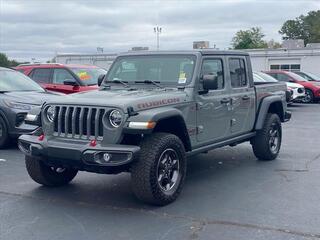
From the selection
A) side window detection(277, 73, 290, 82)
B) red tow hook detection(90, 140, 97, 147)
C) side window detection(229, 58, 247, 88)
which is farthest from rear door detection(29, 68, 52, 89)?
side window detection(277, 73, 290, 82)

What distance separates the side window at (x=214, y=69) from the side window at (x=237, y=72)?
0.30 metres

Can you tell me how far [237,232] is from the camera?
4.93 meters

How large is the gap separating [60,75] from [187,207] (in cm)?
822

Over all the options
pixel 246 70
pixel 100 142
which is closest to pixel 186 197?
pixel 100 142

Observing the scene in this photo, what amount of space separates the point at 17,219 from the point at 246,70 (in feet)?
14.6

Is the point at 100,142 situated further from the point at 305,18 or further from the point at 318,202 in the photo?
the point at 305,18

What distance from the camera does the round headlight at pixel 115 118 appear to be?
552cm

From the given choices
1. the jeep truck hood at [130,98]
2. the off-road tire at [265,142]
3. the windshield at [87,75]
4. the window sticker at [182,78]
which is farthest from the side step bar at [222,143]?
the windshield at [87,75]

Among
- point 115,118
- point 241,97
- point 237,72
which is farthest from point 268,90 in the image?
point 115,118

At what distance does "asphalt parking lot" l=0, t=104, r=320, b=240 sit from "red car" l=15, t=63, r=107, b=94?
15.1ft

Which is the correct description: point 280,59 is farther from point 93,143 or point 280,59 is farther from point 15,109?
point 93,143

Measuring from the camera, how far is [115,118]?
5551 millimetres

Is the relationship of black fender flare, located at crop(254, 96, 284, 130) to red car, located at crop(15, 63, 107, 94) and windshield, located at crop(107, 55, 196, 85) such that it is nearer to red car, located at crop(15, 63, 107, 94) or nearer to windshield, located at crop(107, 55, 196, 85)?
windshield, located at crop(107, 55, 196, 85)

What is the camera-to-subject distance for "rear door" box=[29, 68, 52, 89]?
13227 mm
